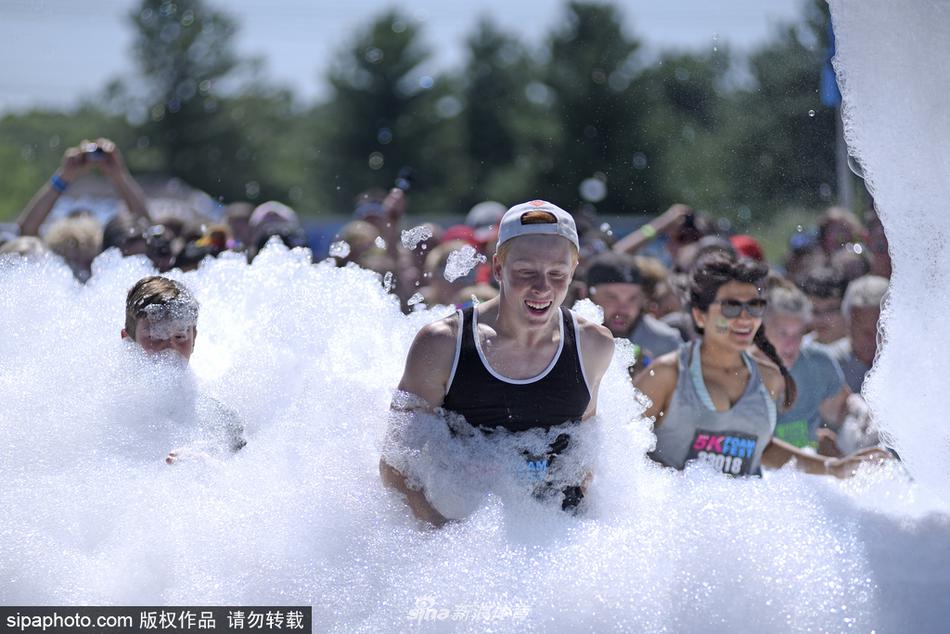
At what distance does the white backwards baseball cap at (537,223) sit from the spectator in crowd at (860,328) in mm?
2464

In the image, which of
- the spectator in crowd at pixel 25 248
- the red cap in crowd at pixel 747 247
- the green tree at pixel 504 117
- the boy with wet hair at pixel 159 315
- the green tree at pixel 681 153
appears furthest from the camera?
the green tree at pixel 504 117

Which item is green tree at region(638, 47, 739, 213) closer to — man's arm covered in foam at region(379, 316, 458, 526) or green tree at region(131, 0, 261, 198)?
green tree at region(131, 0, 261, 198)

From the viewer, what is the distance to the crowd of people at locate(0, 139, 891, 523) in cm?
330

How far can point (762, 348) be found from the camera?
14.9ft

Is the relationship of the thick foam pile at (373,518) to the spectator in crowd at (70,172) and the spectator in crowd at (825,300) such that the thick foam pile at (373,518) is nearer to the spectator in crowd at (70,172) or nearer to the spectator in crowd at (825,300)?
the spectator in crowd at (70,172)

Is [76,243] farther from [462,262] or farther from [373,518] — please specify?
[373,518]

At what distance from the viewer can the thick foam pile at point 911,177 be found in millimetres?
3383

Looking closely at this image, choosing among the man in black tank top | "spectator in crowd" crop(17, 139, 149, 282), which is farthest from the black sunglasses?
"spectator in crowd" crop(17, 139, 149, 282)

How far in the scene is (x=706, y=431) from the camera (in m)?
4.02

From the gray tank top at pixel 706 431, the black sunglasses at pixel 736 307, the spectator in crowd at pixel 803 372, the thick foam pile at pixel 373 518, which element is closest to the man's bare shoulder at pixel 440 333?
the thick foam pile at pixel 373 518

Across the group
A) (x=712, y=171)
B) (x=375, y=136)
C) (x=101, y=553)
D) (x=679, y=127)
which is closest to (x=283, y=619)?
(x=101, y=553)

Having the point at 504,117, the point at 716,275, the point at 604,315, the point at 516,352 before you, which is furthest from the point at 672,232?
the point at 504,117

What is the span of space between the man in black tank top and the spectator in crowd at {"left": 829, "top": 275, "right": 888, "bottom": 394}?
239 centimetres

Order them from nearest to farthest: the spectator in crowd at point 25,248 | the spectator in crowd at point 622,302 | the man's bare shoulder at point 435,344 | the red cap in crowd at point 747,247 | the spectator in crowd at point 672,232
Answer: the man's bare shoulder at point 435,344 → the spectator in crowd at point 25,248 → the spectator in crowd at point 622,302 → the red cap in crowd at point 747,247 → the spectator in crowd at point 672,232
